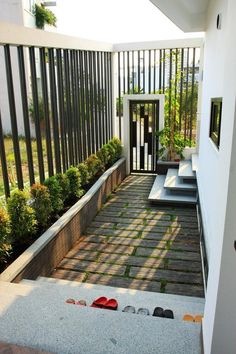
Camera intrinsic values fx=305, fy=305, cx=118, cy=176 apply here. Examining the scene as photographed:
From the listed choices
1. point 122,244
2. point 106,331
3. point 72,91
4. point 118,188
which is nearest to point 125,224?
point 122,244

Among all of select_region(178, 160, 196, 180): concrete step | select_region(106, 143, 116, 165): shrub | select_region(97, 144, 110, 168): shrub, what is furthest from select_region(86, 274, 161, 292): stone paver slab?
select_region(106, 143, 116, 165): shrub

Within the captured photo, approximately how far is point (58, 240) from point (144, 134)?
504 centimetres

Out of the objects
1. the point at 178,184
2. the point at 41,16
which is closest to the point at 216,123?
the point at 178,184

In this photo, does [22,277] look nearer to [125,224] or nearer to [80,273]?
[80,273]

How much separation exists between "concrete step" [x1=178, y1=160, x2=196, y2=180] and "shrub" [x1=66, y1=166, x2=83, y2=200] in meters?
2.42

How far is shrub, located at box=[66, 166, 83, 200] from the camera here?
5332mm

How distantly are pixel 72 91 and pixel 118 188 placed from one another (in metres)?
2.60

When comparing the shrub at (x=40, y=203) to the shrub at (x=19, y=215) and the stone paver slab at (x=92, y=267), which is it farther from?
the stone paver slab at (x=92, y=267)

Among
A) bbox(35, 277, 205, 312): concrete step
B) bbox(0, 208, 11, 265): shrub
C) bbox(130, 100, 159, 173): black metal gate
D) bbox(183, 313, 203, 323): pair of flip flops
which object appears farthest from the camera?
bbox(130, 100, 159, 173): black metal gate

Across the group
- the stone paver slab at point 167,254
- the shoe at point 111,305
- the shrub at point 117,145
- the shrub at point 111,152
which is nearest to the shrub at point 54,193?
the stone paver slab at point 167,254

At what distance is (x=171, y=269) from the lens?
387cm

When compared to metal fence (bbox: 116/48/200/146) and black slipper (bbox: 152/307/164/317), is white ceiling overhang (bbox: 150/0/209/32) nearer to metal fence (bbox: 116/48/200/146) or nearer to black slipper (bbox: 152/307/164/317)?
metal fence (bbox: 116/48/200/146)

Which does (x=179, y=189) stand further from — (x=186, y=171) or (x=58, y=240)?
(x=58, y=240)

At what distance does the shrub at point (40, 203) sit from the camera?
407 cm
